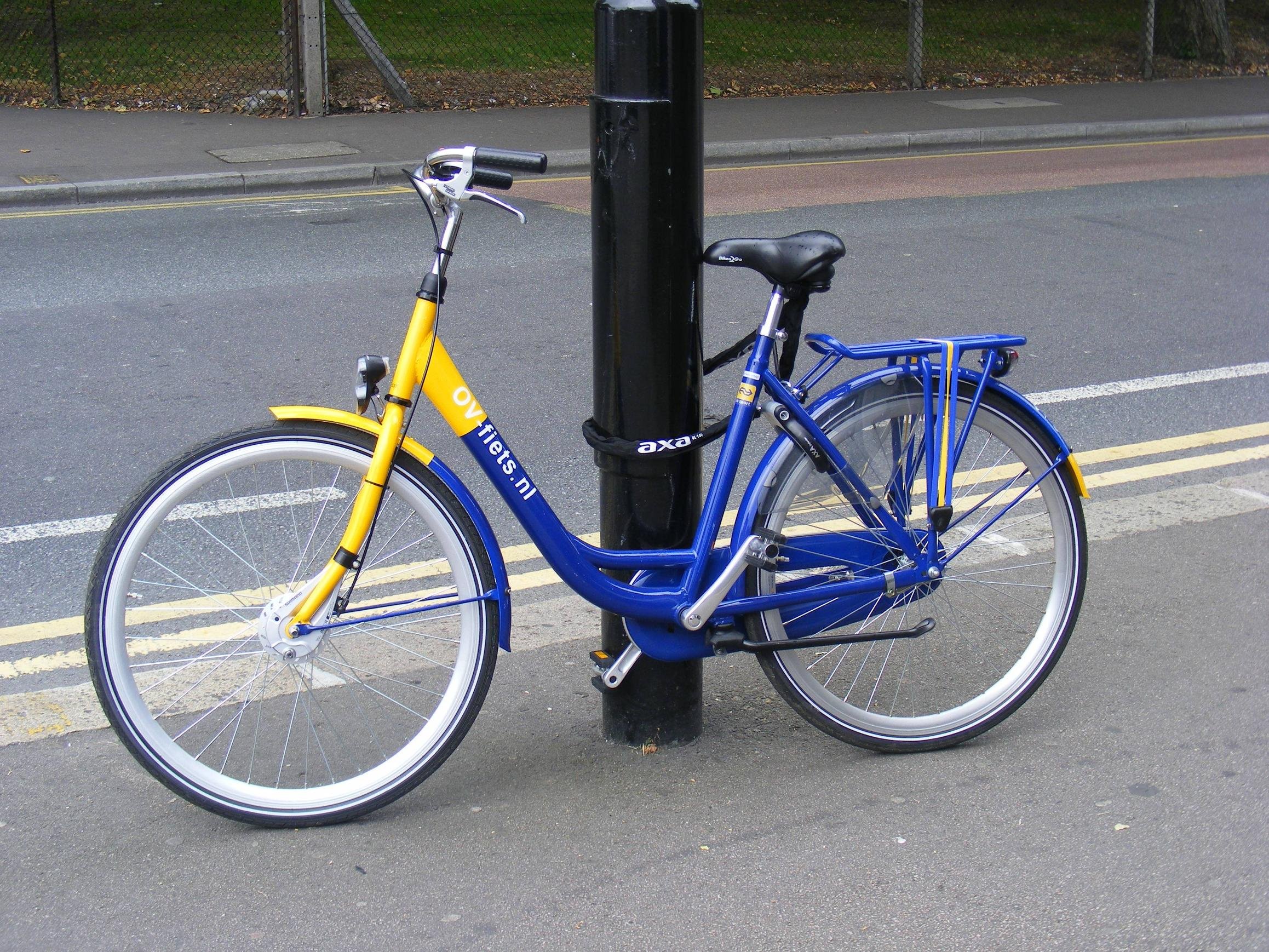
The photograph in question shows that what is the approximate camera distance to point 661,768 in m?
3.21

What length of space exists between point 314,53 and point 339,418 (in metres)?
12.5

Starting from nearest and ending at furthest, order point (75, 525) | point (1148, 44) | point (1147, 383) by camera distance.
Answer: point (75, 525) < point (1147, 383) < point (1148, 44)

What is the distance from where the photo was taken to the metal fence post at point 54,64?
14.5 m

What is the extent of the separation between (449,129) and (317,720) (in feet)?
37.7

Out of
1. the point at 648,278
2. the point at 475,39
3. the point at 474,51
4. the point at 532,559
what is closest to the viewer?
the point at 648,278

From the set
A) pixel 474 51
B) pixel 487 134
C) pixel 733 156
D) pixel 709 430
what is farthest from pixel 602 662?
pixel 474 51

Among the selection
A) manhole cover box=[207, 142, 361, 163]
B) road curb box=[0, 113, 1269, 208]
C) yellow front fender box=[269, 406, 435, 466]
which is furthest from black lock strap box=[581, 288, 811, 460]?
manhole cover box=[207, 142, 361, 163]

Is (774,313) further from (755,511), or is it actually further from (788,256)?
(755,511)

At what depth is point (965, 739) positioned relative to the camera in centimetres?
330

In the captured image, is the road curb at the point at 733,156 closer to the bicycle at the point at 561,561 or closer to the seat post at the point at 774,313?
the bicycle at the point at 561,561

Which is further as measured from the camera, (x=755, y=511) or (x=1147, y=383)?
(x=1147, y=383)

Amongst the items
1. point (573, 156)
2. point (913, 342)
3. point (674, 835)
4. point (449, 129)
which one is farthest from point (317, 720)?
point (449, 129)

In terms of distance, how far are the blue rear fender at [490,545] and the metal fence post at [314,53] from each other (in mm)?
12487

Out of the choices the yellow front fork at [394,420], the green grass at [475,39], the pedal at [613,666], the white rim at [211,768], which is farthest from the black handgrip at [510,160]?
the green grass at [475,39]
